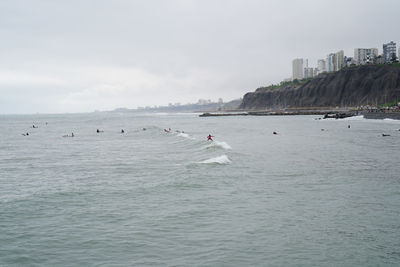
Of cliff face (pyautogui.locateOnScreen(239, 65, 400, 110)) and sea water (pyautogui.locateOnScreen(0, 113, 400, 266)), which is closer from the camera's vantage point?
sea water (pyautogui.locateOnScreen(0, 113, 400, 266))

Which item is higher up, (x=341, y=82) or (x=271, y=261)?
(x=341, y=82)

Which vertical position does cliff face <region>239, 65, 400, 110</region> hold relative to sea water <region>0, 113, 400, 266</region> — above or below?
above

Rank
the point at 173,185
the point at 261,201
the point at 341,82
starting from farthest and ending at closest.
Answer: the point at 341,82, the point at 173,185, the point at 261,201

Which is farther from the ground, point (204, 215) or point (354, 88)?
point (354, 88)

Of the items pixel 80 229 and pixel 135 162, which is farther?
pixel 135 162

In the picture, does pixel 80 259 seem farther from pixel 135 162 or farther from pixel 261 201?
pixel 135 162

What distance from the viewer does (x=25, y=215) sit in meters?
14.2

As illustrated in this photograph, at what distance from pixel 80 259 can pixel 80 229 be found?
8.15 feet

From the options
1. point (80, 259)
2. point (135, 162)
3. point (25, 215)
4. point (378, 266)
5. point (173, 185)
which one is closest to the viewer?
point (378, 266)

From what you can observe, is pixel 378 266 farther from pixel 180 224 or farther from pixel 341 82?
pixel 341 82

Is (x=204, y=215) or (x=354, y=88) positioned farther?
(x=354, y=88)

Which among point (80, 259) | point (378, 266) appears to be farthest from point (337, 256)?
point (80, 259)

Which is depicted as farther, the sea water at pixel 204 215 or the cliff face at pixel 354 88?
the cliff face at pixel 354 88

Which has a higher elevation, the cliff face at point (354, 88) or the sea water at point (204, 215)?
the cliff face at point (354, 88)
